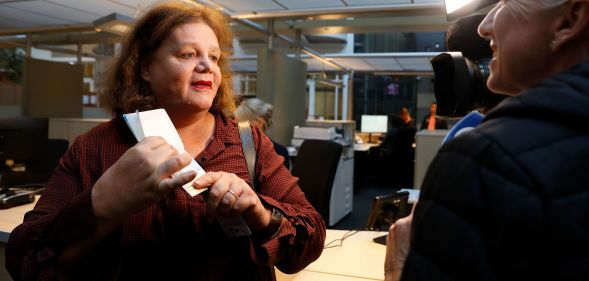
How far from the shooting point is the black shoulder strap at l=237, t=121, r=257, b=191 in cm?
116

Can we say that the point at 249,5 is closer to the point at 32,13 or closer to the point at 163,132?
the point at 32,13

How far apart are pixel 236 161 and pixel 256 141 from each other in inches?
3.9

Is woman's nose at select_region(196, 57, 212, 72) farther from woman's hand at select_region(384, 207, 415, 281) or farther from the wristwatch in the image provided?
woman's hand at select_region(384, 207, 415, 281)

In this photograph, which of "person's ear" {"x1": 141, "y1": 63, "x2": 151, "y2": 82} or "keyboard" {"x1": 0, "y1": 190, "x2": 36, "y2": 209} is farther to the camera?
"keyboard" {"x1": 0, "y1": 190, "x2": 36, "y2": 209}

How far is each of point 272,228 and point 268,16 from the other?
15.0ft

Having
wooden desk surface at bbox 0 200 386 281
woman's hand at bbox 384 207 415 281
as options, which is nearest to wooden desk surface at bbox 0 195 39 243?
wooden desk surface at bbox 0 200 386 281

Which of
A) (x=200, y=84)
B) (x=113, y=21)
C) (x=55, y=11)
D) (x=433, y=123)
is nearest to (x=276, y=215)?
(x=200, y=84)

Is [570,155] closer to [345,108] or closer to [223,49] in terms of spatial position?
[223,49]

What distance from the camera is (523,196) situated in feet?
1.44

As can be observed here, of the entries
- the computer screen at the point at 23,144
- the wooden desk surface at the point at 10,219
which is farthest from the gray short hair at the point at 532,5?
the computer screen at the point at 23,144

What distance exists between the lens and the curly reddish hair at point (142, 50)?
3.84 ft

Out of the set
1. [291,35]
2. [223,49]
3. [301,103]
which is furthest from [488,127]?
[291,35]

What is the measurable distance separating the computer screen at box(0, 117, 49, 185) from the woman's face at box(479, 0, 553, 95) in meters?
2.54

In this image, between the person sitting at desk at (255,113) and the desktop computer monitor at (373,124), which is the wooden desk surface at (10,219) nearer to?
the person sitting at desk at (255,113)
